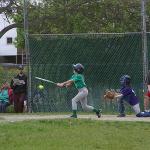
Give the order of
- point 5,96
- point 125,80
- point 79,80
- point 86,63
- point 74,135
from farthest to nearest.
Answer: point 5,96 < point 86,63 < point 125,80 < point 79,80 < point 74,135

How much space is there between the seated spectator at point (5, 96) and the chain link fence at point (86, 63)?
181 cm

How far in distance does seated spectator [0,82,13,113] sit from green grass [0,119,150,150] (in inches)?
248

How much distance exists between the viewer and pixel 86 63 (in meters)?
18.7

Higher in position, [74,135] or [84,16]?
[84,16]

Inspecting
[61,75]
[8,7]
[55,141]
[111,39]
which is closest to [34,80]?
[61,75]

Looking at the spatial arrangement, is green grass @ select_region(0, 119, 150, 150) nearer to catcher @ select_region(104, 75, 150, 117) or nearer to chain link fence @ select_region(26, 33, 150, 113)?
catcher @ select_region(104, 75, 150, 117)

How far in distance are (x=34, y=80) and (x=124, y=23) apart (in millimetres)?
7603

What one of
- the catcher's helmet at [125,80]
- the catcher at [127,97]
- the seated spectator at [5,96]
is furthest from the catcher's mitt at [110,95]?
the seated spectator at [5,96]

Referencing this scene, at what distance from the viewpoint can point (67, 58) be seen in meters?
18.8

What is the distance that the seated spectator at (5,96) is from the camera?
803 inches

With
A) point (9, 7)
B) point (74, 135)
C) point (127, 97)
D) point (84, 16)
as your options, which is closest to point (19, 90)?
point (127, 97)

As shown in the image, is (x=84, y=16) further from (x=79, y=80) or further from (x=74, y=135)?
(x=74, y=135)

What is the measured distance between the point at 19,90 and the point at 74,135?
338 inches

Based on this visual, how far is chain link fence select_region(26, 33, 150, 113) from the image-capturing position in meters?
18.4
